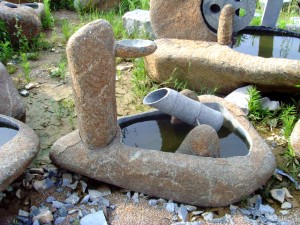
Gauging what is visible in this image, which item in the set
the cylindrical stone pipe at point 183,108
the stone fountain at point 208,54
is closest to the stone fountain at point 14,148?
the cylindrical stone pipe at point 183,108

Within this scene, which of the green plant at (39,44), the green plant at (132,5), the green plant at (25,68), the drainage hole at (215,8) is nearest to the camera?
the drainage hole at (215,8)

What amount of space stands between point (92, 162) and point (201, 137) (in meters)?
0.79

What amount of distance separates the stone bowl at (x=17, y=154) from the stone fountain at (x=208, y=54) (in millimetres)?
1798

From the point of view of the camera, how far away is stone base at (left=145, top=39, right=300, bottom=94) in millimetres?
3764

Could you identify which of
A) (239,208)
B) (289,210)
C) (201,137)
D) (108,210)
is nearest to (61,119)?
(108,210)

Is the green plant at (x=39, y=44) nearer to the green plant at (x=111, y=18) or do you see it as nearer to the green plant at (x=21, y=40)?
the green plant at (x=21, y=40)

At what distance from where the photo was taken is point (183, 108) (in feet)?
10.3

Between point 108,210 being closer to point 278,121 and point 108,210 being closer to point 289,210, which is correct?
point 289,210

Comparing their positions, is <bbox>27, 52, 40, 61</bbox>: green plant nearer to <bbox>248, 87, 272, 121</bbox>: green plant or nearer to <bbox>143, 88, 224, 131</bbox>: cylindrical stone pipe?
<bbox>143, 88, 224, 131</bbox>: cylindrical stone pipe

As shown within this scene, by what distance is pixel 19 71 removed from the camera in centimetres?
495

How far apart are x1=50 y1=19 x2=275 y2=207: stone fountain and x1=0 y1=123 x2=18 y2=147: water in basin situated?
1.17ft

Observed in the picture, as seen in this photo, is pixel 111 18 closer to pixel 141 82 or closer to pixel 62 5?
pixel 62 5

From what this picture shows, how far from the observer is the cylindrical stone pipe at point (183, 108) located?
3092 mm

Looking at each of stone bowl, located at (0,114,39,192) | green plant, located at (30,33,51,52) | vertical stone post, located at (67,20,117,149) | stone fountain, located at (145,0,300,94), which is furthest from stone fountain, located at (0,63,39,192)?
green plant, located at (30,33,51,52)
